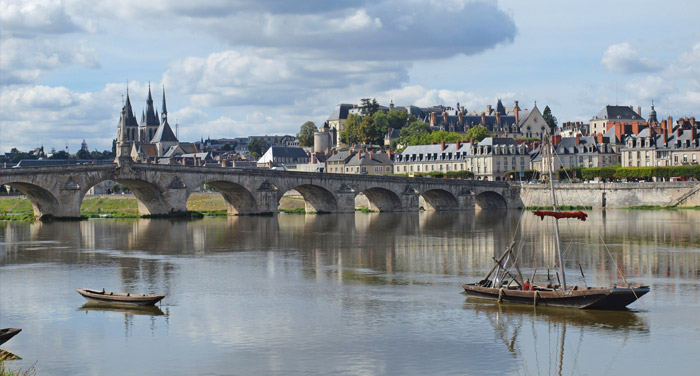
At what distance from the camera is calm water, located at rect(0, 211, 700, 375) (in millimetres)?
23062

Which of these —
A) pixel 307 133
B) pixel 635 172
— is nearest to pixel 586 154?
pixel 635 172

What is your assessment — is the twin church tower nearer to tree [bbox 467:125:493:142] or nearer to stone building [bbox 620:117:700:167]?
tree [bbox 467:125:493:142]

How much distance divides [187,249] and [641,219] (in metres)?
37.4

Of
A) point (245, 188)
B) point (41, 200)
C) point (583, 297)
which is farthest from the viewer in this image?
point (245, 188)

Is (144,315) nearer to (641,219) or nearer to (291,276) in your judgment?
(291,276)

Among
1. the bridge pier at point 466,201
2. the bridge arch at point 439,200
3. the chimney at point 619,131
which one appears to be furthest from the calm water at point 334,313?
the chimney at point 619,131

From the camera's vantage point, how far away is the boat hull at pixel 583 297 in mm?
27688

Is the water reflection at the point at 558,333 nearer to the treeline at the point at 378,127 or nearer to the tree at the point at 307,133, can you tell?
the treeline at the point at 378,127

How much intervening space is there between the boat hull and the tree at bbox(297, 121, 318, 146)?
529 feet

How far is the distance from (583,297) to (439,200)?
6947cm

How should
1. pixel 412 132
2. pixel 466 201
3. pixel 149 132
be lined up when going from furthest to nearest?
pixel 149 132
pixel 412 132
pixel 466 201

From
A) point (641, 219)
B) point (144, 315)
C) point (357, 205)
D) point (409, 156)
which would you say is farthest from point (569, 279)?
point (409, 156)

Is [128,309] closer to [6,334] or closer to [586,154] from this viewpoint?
[6,334]

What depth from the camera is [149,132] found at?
187750 millimetres
